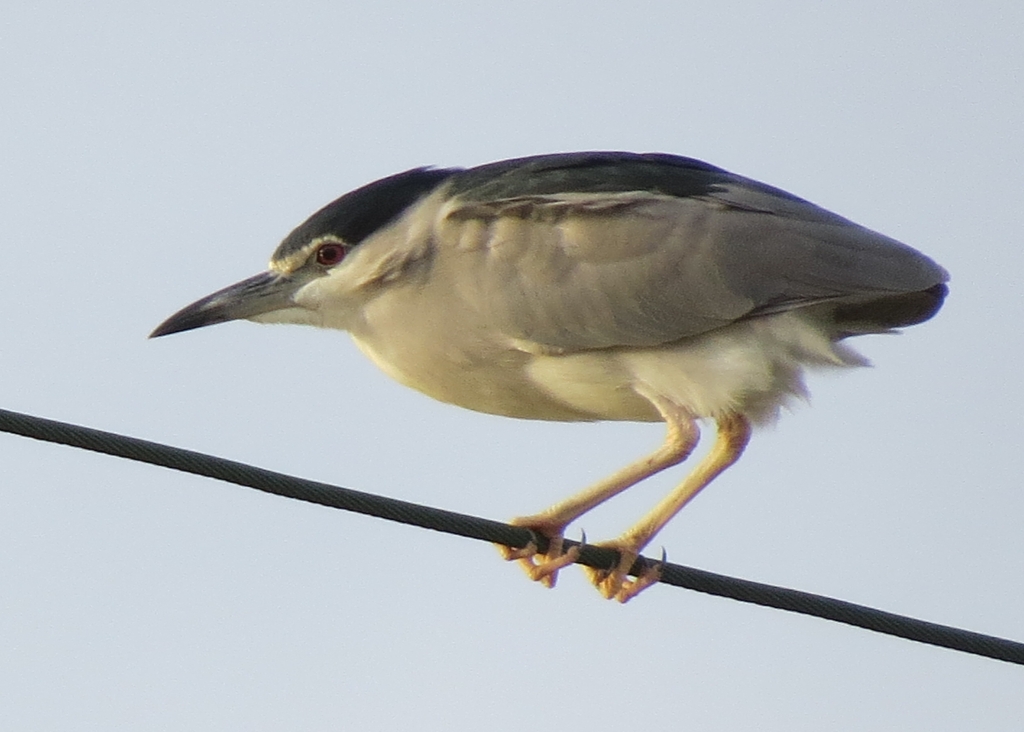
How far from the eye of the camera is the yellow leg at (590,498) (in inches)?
220

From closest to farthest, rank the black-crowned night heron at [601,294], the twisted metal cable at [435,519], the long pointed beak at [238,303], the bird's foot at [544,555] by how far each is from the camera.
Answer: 1. the twisted metal cable at [435,519]
2. the bird's foot at [544,555]
3. the black-crowned night heron at [601,294]
4. the long pointed beak at [238,303]

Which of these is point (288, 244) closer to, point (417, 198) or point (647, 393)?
point (417, 198)

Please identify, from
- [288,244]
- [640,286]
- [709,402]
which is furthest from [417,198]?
[709,402]

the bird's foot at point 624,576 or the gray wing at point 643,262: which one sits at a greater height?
the gray wing at point 643,262

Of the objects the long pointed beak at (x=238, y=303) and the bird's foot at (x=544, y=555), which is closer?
the bird's foot at (x=544, y=555)

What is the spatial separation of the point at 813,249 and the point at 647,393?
0.84 metres

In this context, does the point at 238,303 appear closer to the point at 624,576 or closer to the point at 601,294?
the point at 601,294

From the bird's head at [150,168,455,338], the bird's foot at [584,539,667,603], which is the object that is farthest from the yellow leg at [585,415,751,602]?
the bird's head at [150,168,455,338]

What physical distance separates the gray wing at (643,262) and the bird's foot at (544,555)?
0.68 meters

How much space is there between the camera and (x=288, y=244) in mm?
6398

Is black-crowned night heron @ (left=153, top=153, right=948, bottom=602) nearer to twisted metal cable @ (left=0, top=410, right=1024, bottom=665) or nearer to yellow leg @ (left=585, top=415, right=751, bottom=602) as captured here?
yellow leg @ (left=585, top=415, right=751, bottom=602)

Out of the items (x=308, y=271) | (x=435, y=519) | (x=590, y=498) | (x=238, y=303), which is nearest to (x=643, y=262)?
(x=590, y=498)

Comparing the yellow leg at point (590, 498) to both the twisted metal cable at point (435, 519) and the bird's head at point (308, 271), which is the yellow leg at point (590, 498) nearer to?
the twisted metal cable at point (435, 519)

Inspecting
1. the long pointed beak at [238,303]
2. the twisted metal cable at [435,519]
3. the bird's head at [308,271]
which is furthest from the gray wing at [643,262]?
the twisted metal cable at [435,519]
